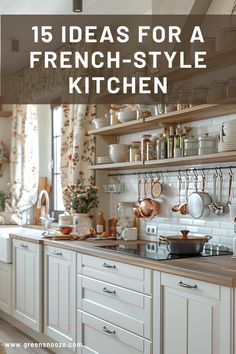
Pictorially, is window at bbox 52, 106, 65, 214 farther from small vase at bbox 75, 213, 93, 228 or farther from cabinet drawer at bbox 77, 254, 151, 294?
cabinet drawer at bbox 77, 254, 151, 294

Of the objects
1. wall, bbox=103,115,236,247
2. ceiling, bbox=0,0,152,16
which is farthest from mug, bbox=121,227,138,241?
ceiling, bbox=0,0,152,16

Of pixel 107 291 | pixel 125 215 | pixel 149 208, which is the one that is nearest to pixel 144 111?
pixel 149 208

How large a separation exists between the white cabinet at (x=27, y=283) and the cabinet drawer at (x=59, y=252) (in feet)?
0.42

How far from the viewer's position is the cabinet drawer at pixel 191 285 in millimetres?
2746

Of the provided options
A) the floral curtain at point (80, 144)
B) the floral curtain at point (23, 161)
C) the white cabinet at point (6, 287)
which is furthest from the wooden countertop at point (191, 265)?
the floral curtain at point (23, 161)

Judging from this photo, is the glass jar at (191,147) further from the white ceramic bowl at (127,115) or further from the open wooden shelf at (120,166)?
the white ceramic bowl at (127,115)

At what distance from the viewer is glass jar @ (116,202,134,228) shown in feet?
15.3

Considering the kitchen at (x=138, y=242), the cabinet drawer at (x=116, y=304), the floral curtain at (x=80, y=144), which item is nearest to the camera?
the kitchen at (x=138, y=242)

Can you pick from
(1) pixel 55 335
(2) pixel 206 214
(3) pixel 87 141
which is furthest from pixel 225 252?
(3) pixel 87 141

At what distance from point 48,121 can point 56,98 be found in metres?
0.43

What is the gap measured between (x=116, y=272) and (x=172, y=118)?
1.20m

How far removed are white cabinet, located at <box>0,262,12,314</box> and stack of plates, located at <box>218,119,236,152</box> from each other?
9.00 ft

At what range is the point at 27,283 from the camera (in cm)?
486

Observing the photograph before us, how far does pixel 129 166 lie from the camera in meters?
4.50
